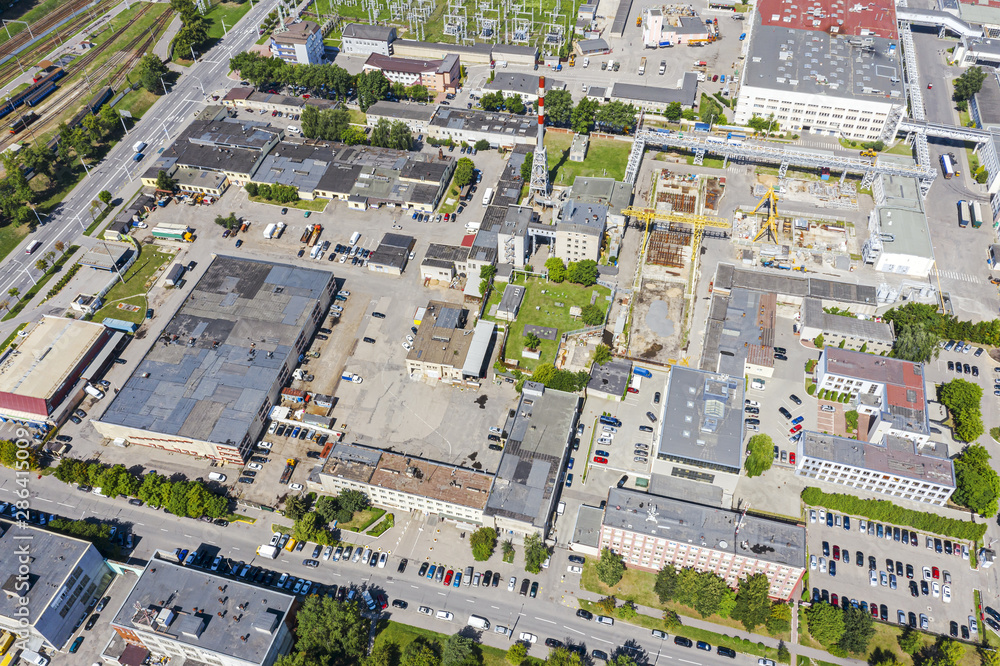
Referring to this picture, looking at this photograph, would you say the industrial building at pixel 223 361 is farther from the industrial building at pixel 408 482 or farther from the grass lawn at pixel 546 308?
the grass lawn at pixel 546 308

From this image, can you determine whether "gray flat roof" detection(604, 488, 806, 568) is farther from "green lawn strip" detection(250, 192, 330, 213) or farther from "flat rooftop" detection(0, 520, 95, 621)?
"green lawn strip" detection(250, 192, 330, 213)

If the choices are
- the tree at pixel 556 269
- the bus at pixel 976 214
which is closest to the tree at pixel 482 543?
the tree at pixel 556 269

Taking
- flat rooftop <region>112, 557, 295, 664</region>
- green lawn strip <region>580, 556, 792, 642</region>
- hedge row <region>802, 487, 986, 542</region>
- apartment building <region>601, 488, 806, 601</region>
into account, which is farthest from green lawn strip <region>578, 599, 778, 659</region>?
flat rooftop <region>112, 557, 295, 664</region>

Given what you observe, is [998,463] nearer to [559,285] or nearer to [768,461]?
[768,461]

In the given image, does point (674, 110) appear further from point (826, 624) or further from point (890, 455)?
point (826, 624)

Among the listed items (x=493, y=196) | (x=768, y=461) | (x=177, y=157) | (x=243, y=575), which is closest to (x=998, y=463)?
(x=768, y=461)
